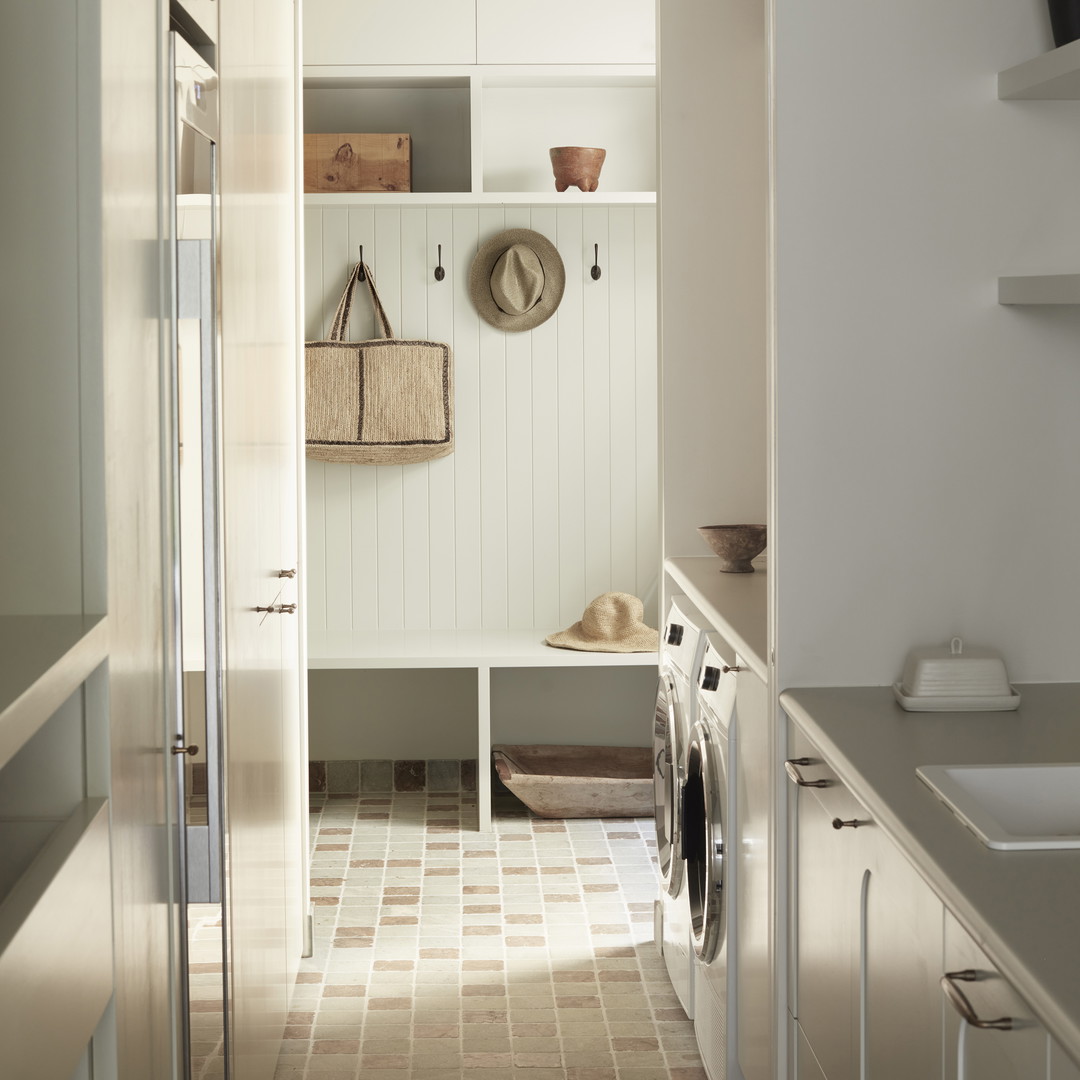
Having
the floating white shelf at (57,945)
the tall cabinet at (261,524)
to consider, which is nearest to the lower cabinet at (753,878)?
the tall cabinet at (261,524)

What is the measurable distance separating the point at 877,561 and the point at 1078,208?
0.59 m

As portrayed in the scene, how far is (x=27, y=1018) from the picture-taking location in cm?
99

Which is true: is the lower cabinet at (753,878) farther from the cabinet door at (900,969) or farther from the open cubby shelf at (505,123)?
the open cubby shelf at (505,123)

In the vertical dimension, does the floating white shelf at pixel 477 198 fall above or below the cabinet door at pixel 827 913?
above

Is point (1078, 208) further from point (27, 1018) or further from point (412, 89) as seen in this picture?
point (412, 89)

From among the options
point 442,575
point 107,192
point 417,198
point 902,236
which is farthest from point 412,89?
point 107,192

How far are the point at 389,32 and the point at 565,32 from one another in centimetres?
58

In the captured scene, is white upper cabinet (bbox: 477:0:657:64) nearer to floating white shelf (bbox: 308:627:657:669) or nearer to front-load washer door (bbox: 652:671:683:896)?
floating white shelf (bbox: 308:627:657:669)

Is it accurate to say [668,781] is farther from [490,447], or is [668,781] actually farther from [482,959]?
[490,447]

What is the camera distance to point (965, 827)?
127 cm

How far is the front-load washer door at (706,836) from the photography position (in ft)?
7.54

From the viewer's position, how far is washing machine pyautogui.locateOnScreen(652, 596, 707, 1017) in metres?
2.62

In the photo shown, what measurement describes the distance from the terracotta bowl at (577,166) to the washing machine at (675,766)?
1817mm

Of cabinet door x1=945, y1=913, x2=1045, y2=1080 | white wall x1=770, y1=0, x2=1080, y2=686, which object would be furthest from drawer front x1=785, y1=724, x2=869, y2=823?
cabinet door x1=945, y1=913, x2=1045, y2=1080
